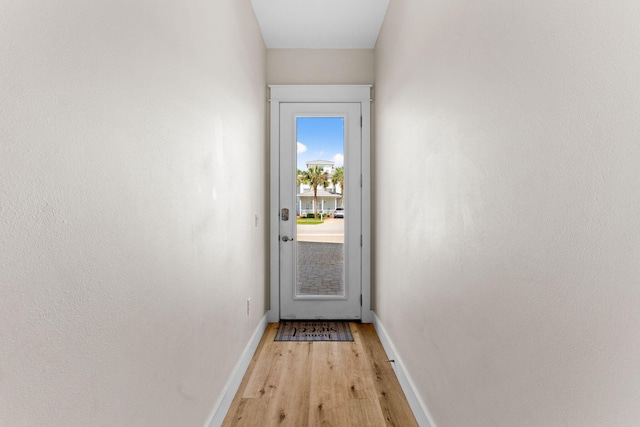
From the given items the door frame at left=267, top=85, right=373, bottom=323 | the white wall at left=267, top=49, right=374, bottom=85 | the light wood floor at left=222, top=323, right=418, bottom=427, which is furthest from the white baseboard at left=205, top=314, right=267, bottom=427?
the white wall at left=267, top=49, right=374, bottom=85

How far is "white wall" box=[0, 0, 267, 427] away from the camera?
68 cm

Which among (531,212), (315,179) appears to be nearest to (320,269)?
(315,179)

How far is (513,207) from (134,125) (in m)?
1.11

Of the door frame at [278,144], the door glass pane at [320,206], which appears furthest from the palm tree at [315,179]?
the door frame at [278,144]

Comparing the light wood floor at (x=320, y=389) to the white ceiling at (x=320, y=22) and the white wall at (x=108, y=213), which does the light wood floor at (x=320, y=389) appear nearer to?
the white wall at (x=108, y=213)

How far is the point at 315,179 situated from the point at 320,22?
1365mm

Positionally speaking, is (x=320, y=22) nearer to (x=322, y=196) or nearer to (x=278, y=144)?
(x=278, y=144)

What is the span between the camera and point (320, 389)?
230 centimetres

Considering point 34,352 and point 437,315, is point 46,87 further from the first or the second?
point 437,315

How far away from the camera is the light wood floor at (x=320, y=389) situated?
1.99 metres

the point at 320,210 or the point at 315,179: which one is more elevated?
the point at 315,179

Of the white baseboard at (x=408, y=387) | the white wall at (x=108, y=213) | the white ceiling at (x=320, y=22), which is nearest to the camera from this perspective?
the white wall at (x=108, y=213)

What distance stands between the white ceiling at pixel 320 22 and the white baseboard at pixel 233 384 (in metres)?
2.53

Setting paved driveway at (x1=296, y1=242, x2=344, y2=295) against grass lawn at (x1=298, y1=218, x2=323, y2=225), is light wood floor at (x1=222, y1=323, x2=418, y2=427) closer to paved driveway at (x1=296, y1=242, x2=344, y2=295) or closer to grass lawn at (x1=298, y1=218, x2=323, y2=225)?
paved driveway at (x1=296, y1=242, x2=344, y2=295)
